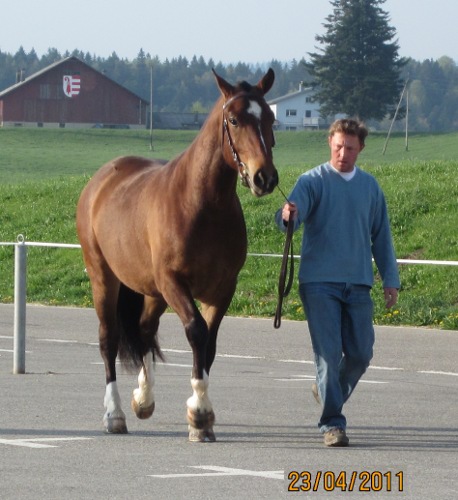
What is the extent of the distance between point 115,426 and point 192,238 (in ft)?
4.56

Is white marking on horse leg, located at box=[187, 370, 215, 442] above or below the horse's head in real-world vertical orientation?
below

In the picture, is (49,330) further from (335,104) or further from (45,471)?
(335,104)

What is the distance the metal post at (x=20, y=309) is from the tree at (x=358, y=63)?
289 feet

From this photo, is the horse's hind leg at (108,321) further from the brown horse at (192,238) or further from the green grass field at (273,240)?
the green grass field at (273,240)

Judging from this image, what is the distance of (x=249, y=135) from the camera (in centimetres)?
857

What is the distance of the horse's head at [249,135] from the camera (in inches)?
328

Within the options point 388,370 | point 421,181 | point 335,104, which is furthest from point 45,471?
point 335,104

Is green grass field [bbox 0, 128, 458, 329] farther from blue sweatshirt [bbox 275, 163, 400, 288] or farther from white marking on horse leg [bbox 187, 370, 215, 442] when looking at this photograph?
white marking on horse leg [bbox 187, 370, 215, 442]

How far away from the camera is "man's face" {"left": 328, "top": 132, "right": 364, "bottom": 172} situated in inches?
349

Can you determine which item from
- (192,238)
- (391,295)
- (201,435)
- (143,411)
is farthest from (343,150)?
(143,411)

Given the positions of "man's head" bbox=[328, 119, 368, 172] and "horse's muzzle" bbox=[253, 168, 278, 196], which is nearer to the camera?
"horse's muzzle" bbox=[253, 168, 278, 196]

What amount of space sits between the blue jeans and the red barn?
414 ft
